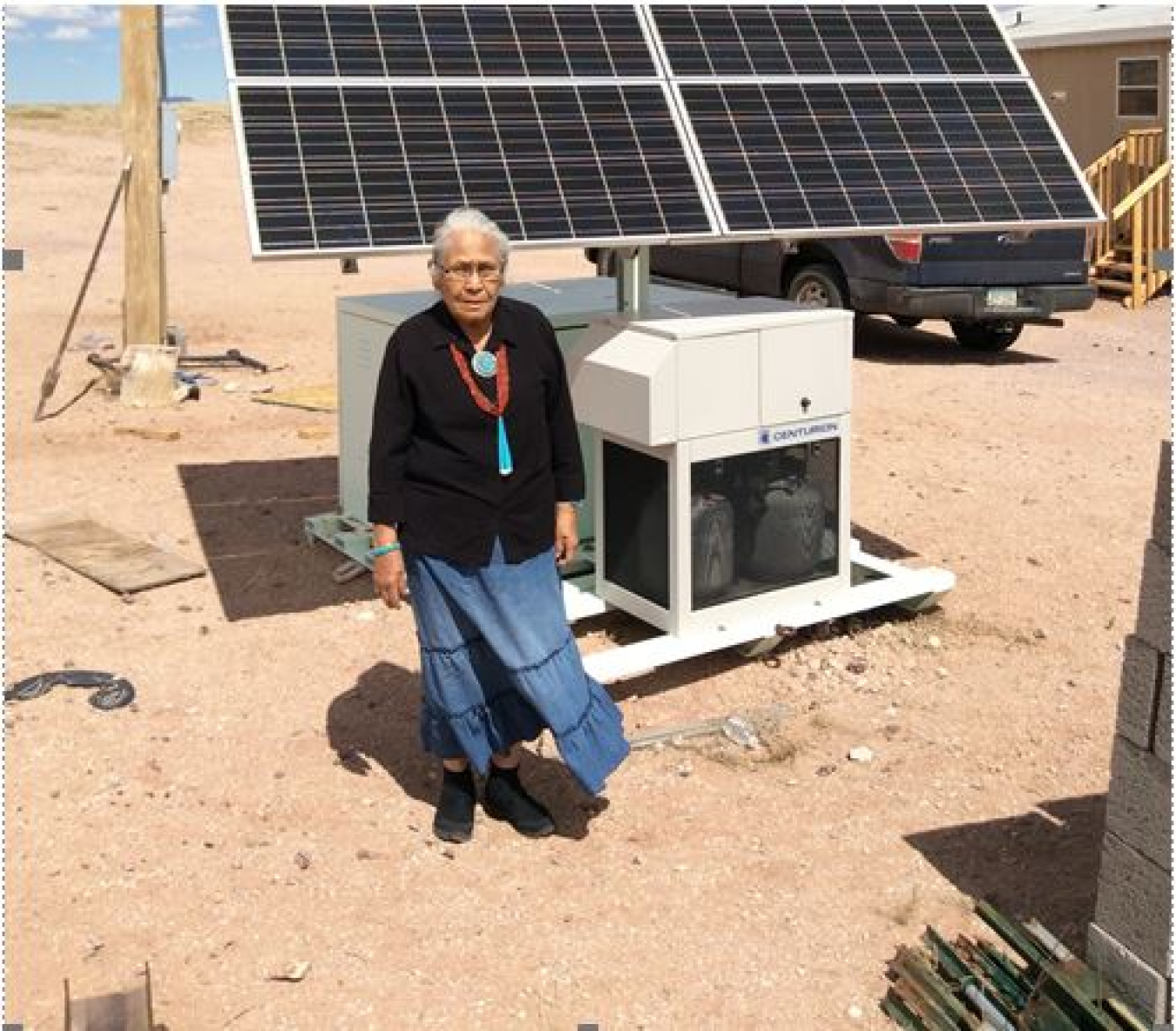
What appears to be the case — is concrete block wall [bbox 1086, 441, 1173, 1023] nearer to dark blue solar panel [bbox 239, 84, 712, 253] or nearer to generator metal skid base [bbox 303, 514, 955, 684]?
generator metal skid base [bbox 303, 514, 955, 684]

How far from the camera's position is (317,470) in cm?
910

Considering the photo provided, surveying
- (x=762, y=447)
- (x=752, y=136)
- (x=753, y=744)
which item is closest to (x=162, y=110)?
(x=752, y=136)

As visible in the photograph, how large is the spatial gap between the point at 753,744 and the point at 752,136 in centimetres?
264

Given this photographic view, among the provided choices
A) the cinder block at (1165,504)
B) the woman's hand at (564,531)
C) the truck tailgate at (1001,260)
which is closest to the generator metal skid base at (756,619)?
the woman's hand at (564,531)

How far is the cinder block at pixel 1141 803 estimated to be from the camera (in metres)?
3.52

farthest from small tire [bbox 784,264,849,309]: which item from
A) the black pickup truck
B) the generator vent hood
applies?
the generator vent hood

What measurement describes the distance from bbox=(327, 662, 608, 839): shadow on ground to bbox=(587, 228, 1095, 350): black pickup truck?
6.89 meters

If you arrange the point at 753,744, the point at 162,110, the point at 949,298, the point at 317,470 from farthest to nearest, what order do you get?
the point at 949,298
the point at 162,110
the point at 317,470
the point at 753,744

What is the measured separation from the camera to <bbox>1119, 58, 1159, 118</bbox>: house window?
1828 centimetres

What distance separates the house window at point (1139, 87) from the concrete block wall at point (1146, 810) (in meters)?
16.7

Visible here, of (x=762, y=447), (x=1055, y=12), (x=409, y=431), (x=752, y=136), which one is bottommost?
(x=762, y=447)

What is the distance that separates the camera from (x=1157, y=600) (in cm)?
352

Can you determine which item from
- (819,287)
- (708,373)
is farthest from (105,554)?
(819,287)

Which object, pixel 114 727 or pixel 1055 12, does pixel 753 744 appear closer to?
pixel 114 727
